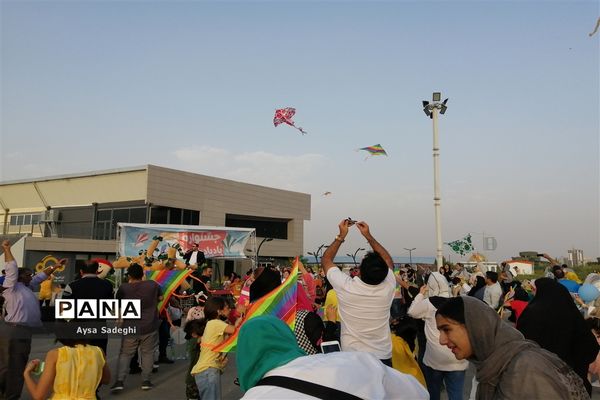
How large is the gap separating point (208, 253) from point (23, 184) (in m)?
31.0

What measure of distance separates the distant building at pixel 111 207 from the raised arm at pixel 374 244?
3387 cm

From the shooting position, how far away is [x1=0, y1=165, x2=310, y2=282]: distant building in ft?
117

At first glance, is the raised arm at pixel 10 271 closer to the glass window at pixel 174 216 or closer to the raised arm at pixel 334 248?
the raised arm at pixel 334 248

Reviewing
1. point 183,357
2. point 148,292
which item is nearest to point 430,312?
point 148,292

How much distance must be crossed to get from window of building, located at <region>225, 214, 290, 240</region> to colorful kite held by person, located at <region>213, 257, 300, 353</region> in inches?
1610

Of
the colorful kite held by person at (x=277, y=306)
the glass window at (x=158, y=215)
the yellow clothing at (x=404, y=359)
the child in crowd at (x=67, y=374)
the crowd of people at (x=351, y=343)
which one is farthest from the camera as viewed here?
the glass window at (x=158, y=215)

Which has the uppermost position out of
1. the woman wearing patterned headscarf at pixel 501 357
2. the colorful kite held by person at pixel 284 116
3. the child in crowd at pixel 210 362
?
the colorful kite held by person at pixel 284 116

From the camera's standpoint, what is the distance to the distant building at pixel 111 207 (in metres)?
35.6

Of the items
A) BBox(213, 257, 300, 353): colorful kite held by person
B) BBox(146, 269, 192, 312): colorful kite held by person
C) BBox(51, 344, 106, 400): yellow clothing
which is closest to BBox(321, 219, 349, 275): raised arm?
BBox(213, 257, 300, 353): colorful kite held by person

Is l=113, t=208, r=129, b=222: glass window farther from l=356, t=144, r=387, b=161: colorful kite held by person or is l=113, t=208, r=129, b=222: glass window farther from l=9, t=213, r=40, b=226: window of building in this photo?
Answer: l=356, t=144, r=387, b=161: colorful kite held by person

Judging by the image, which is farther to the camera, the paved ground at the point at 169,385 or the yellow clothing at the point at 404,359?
the paved ground at the point at 169,385

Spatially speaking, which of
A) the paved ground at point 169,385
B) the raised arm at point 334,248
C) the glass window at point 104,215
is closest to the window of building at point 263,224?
the glass window at point 104,215

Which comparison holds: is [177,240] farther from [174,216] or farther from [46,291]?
[174,216]

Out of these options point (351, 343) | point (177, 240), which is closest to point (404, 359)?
point (351, 343)
